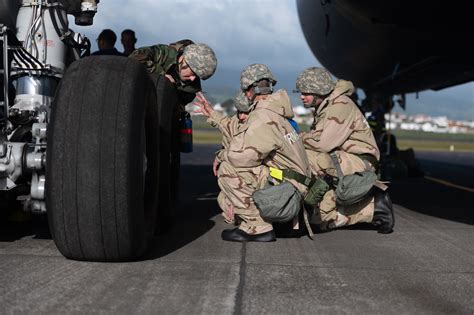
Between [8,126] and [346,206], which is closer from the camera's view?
[8,126]

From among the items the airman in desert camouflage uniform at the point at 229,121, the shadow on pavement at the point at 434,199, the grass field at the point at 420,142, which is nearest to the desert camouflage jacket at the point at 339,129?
the airman in desert camouflage uniform at the point at 229,121

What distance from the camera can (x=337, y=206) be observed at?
576 cm

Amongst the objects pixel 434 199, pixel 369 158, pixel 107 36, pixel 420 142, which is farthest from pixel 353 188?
pixel 420 142

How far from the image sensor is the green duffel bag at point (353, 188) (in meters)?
5.57

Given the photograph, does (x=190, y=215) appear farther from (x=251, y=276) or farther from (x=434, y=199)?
(x=434, y=199)

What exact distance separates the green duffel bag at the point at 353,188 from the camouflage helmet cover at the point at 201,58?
1424 millimetres

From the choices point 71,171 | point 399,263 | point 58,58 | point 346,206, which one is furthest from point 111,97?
point 346,206

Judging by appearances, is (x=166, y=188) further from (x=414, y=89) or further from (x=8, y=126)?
(x=414, y=89)

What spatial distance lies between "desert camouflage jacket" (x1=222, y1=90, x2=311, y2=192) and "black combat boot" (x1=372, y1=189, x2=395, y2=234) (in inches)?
34.1

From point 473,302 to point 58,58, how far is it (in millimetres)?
3339

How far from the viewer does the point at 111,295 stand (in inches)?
126

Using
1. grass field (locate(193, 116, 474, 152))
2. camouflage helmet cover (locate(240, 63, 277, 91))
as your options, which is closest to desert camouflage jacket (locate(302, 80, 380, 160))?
camouflage helmet cover (locate(240, 63, 277, 91))

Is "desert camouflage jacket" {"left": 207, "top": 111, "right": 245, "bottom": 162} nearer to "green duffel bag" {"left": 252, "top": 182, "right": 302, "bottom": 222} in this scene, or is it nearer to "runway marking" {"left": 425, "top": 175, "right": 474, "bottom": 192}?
"green duffel bag" {"left": 252, "top": 182, "right": 302, "bottom": 222}

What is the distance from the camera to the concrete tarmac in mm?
3098
